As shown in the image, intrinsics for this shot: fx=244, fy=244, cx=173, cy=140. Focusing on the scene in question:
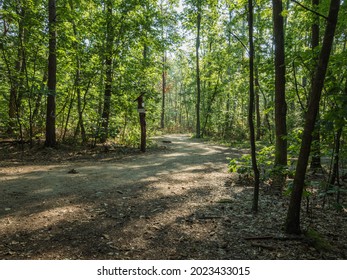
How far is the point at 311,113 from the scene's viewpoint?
Answer: 10.1ft

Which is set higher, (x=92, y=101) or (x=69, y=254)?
(x=92, y=101)

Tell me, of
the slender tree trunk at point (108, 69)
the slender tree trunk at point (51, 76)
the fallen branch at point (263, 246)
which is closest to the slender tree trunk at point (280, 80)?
the fallen branch at point (263, 246)

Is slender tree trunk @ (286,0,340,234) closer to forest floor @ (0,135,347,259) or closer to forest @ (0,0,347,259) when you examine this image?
forest @ (0,0,347,259)

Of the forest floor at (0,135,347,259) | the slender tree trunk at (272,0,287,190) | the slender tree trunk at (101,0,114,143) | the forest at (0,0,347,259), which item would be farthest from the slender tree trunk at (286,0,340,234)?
the slender tree trunk at (101,0,114,143)

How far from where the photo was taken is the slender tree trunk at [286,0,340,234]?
2852mm

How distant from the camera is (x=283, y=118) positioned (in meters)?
6.01

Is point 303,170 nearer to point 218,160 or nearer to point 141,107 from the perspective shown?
point 218,160

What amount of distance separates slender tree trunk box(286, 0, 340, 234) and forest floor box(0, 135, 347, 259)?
13.2 inches

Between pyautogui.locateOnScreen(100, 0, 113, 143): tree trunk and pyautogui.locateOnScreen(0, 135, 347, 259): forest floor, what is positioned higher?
pyautogui.locateOnScreen(100, 0, 113, 143): tree trunk

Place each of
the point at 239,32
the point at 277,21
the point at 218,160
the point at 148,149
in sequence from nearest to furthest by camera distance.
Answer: the point at 277,21 → the point at 218,160 → the point at 148,149 → the point at 239,32

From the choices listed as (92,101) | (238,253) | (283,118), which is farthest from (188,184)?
(92,101)

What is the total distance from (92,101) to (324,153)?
10.7 m

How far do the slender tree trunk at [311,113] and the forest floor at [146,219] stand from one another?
0.34m

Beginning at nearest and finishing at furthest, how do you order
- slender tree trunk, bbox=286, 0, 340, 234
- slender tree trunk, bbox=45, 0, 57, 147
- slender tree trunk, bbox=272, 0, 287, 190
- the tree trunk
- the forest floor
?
slender tree trunk, bbox=286, 0, 340, 234, the forest floor, slender tree trunk, bbox=272, 0, 287, 190, slender tree trunk, bbox=45, 0, 57, 147, the tree trunk
